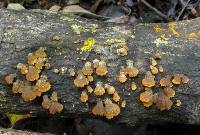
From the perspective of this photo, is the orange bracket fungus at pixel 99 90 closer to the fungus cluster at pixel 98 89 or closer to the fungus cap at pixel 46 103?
the fungus cluster at pixel 98 89

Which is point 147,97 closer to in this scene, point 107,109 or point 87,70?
point 107,109

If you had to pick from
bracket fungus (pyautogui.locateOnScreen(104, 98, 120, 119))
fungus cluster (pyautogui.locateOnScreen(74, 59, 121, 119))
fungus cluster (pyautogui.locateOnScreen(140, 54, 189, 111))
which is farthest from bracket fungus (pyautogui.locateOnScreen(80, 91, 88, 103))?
fungus cluster (pyautogui.locateOnScreen(140, 54, 189, 111))

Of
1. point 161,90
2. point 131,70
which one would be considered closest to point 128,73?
point 131,70

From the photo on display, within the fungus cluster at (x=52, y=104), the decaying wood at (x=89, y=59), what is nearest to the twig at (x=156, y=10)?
the decaying wood at (x=89, y=59)

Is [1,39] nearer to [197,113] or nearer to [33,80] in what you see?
[33,80]

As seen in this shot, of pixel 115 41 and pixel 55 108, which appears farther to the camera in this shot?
pixel 115 41
